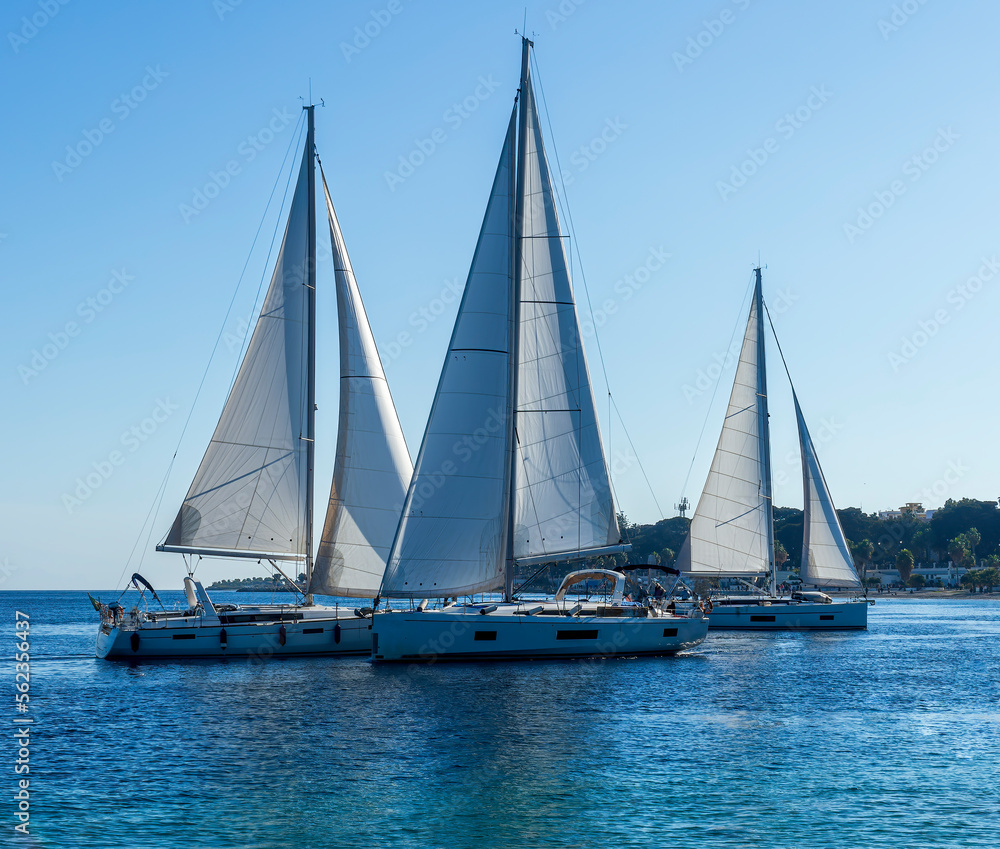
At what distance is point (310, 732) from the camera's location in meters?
29.5

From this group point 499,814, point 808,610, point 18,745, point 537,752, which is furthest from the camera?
point 808,610

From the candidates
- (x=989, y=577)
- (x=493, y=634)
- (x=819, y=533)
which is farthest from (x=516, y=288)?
(x=989, y=577)

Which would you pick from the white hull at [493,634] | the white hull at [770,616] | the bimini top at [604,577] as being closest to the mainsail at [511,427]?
the white hull at [493,634]

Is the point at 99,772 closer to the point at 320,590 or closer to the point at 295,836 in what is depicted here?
the point at 295,836

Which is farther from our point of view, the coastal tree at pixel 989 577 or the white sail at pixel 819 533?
the coastal tree at pixel 989 577

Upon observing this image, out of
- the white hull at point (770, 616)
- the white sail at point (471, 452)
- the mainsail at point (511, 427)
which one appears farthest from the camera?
the white hull at point (770, 616)

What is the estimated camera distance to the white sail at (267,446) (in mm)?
47156

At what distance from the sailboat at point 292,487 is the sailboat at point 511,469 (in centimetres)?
544

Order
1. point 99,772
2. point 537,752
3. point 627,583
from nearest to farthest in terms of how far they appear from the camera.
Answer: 1. point 99,772
2. point 537,752
3. point 627,583

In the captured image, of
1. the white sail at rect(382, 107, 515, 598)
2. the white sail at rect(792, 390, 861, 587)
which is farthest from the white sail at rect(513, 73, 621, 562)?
the white sail at rect(792, 390, 861, 587)

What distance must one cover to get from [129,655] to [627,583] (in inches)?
920

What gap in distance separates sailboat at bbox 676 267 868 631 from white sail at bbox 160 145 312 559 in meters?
30.4

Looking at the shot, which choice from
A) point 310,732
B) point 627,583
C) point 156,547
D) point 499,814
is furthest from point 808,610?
point 499,814

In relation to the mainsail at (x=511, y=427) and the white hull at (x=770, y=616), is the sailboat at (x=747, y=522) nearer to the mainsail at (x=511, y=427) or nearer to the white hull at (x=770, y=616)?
the white hull at (x=770, y=616)
